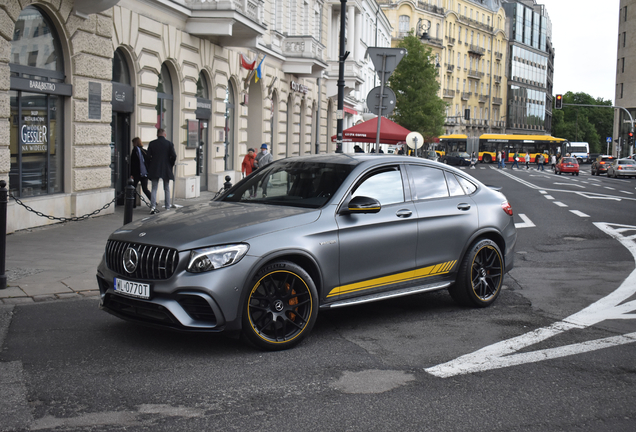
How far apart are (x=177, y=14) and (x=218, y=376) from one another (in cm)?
1585

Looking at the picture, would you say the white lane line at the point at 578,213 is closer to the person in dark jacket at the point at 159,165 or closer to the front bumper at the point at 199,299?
the person in dark jacket at the point at 159,165

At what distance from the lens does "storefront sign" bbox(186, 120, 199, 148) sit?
67.7ft

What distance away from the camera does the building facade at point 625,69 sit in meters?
94.8

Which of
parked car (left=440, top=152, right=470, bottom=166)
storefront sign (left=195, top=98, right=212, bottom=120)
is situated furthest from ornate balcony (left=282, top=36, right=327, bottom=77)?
parked car (left=440, top=152, right=470, bottom=166)

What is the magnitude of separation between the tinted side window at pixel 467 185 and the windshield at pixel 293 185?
1.53 meters

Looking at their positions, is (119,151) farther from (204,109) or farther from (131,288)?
(131,288)

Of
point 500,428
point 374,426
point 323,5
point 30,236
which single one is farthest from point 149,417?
point 323,5

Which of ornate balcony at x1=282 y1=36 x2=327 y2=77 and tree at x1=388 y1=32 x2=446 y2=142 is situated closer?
ornate balcony at x1=282 y1=36 x2=327 y2=77

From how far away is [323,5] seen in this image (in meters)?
37.7

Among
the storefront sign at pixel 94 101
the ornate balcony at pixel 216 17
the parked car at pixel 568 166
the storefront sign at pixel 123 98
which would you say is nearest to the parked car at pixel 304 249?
the storefront sign at pixel 94 101

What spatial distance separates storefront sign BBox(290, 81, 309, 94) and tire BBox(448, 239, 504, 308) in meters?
24.6

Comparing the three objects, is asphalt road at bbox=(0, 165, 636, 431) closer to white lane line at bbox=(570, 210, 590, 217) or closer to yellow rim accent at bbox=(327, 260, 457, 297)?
yellow rim accent at bbox=(327, 260, 457, 297)

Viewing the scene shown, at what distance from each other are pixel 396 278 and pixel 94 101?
10171 millimetres

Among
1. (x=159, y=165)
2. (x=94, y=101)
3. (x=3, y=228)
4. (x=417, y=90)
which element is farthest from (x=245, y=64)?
(x=417, y=90)
